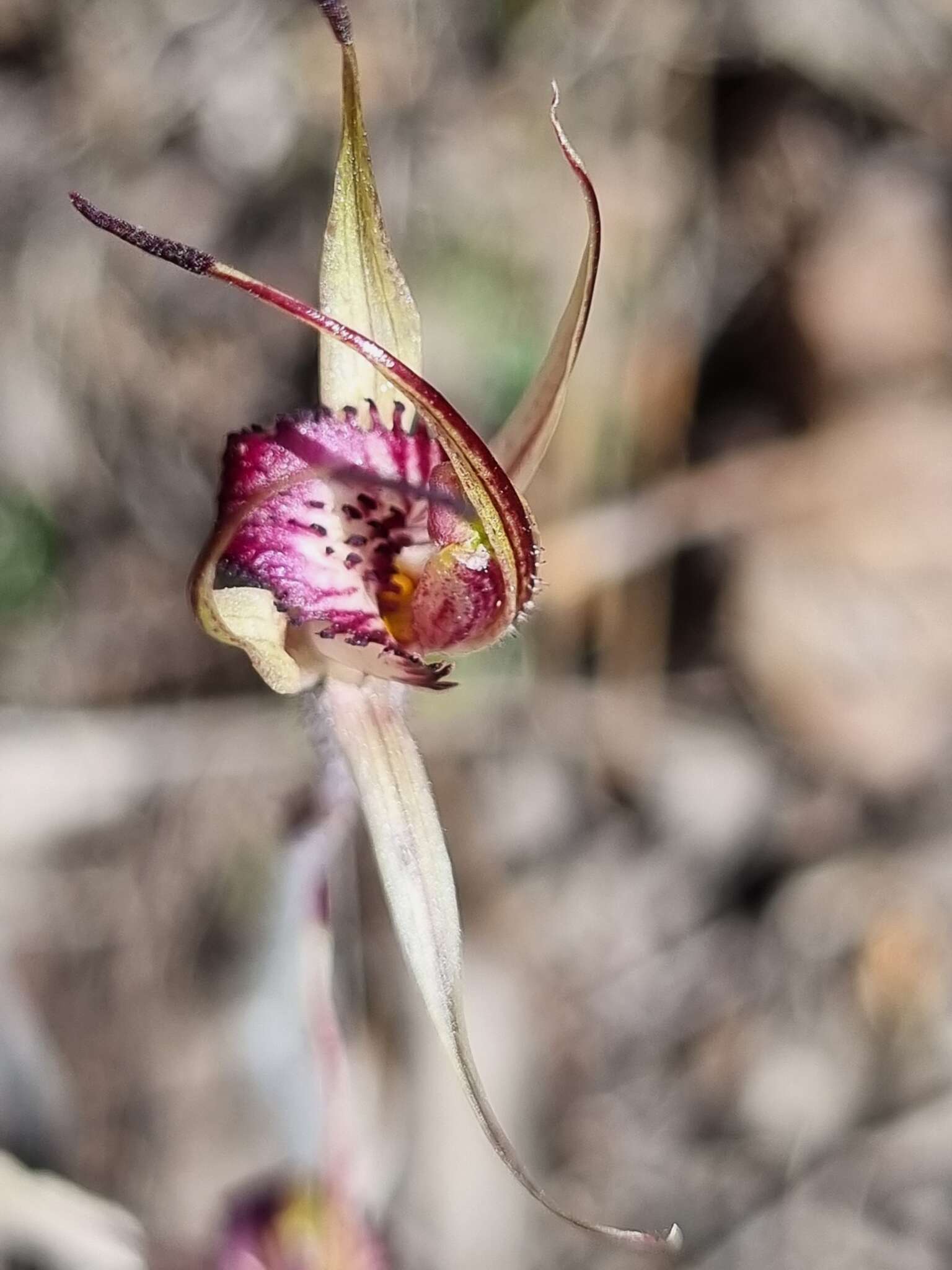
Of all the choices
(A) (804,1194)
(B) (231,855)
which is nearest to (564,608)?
(B) (231,855)

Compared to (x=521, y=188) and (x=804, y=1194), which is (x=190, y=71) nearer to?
(x=521, y=188)

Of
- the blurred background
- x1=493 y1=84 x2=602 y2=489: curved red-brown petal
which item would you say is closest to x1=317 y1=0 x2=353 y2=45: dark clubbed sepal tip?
x1=493 y1=84 x2=602 y2=489: curved red-brown petal

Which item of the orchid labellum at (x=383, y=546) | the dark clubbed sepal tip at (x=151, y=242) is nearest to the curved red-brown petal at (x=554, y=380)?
the orchid labellum at (x=383, y=546)

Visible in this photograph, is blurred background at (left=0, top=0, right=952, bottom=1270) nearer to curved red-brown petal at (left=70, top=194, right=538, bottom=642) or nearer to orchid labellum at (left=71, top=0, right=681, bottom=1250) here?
orchid labellum at (left=71, top=0, right=681, bottom=1250)

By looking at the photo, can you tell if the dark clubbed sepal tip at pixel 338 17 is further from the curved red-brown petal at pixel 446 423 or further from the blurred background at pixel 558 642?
the blurred background at pixel 558 642

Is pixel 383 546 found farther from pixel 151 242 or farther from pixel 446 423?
pixel 151 242

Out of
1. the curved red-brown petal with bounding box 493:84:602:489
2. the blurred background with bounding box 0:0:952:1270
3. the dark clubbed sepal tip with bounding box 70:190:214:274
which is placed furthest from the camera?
the blurred background with bounding box 0:0:952:1270
